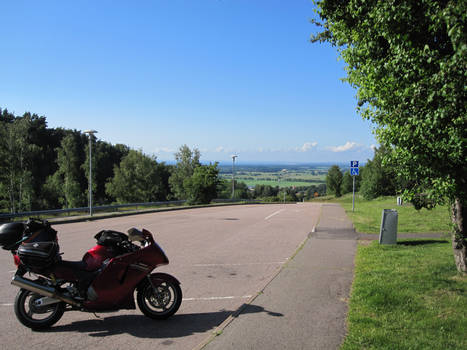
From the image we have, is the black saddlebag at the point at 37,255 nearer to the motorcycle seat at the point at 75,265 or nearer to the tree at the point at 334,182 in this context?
the motorcycle seat at the point at 75,265

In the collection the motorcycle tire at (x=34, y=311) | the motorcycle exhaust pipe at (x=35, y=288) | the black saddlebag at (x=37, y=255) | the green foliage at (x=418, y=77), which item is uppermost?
the green foliage at (x=418, y=77)

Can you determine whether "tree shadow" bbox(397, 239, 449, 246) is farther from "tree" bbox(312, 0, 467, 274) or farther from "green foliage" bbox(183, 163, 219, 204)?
"green foliage" bbox(183, 163, 219, 204)

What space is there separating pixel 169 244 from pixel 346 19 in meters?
8.47

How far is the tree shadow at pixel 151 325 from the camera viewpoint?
4.75 metres

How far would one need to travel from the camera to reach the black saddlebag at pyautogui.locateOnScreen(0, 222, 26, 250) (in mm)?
4820

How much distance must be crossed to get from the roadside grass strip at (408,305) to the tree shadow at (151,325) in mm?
1316

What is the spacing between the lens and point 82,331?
4.82 meters

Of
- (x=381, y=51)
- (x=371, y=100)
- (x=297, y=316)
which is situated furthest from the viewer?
(x=371, y=100)

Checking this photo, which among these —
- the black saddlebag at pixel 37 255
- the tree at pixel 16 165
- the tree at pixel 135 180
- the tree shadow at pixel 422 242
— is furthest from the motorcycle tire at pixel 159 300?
the tree at pixel 135 180

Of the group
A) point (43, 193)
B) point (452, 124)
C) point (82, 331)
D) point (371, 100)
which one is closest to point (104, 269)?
point (82, 331)

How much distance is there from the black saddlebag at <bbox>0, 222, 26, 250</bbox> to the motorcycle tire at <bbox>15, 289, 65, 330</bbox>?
1.95ft

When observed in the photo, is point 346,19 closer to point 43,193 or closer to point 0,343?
point 0,343

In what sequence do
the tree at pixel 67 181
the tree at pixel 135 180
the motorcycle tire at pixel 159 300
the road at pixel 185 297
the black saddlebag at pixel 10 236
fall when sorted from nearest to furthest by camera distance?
the road at pixel 185 297
the black saddlebag at pixel 10 236
the motorcycle tire at pixel 159 300
the tree at pixel 67 181
the tree at pixel 135 180

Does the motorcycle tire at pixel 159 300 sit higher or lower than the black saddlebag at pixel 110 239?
lower
